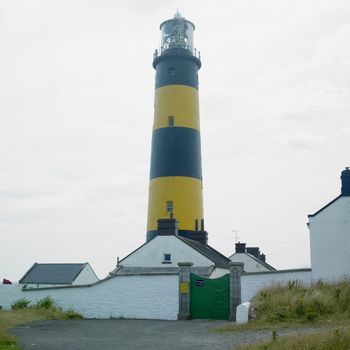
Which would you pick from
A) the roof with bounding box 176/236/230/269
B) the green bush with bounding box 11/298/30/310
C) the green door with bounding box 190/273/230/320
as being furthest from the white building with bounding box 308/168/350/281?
the green bush with bounding box 11/298/30/310

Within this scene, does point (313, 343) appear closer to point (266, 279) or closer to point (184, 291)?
point (266, 279)

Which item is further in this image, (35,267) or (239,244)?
(35,267)

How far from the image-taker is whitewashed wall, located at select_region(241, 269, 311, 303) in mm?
21641

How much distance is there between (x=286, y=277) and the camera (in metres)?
21.8

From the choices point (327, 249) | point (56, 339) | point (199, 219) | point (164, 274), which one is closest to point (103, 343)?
point (56, 339)

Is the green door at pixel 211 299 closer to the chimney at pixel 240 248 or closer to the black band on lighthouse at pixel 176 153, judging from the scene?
the black band on lighthouse at pixel 176 153

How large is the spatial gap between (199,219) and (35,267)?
20.3 meters

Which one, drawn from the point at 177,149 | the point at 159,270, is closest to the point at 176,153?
the point at 177,149

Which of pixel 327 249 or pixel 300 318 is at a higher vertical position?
pixel 327 249

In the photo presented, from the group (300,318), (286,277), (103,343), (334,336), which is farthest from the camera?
(286,277)

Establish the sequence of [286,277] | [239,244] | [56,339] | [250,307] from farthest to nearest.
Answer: [239,244] < [286,277] < [250,307] < [56,339]

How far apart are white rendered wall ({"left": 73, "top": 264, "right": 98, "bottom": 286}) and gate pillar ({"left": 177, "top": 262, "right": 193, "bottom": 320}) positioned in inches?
871

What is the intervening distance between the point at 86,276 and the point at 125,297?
22.5 meters

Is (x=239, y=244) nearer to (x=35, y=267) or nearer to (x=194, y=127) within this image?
(x=194, y=127)
